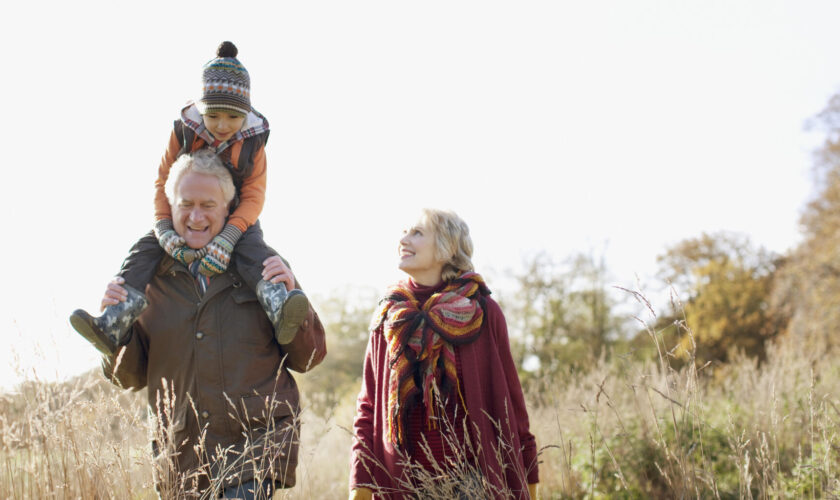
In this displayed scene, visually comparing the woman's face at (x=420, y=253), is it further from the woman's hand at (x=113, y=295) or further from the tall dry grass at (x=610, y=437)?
the woman's hand at (x=113, y=295)

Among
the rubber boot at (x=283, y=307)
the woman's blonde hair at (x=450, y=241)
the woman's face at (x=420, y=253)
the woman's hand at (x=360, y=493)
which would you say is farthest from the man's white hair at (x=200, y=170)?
the woman's hand at (x=360, y=493)

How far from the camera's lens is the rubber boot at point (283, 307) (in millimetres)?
3121

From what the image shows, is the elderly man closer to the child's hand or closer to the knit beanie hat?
the child's hand

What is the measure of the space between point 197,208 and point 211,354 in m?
0.68

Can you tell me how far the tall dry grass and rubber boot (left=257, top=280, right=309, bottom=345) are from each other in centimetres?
38

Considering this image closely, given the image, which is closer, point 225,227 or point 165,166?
point 225,227

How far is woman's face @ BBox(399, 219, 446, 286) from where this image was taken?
380 cm

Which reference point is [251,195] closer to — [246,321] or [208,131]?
[208,131]

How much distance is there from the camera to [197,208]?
3395 millimetres

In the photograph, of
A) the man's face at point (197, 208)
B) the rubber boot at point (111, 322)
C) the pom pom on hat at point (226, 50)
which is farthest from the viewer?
the pom pom on hat at point (226, 50)

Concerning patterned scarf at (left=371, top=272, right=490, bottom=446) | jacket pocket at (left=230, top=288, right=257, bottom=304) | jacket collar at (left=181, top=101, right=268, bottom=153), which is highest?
jacket collar at (left=181, top=101, right=268, bottom=153)

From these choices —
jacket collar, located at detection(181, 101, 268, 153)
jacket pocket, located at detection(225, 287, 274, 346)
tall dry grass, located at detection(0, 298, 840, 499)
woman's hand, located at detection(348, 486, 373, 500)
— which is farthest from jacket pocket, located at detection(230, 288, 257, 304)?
woman's hand, located at detection(348, 486, 373, 500)

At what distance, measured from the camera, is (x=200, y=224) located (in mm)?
3381

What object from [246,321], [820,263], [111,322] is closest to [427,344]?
[246,321]
